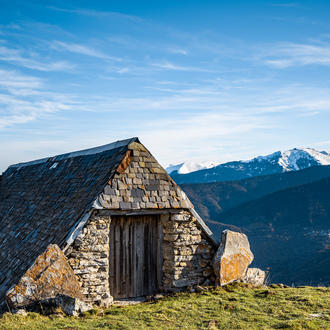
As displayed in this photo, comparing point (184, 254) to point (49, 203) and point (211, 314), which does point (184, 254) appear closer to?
point (211, 314)

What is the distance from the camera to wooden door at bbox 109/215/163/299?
32.7 feet

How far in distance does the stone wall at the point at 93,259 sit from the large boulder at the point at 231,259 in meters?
2.99

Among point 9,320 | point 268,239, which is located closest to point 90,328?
point 9,320

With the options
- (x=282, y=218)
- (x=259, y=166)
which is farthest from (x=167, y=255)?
(x=259, y=166)

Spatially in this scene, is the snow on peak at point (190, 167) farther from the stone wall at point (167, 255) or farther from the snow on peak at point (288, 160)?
the stone wall at point (167, 255)

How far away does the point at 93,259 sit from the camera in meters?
8.91

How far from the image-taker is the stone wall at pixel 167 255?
8.79 meters

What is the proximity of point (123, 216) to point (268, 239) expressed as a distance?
4881 cm

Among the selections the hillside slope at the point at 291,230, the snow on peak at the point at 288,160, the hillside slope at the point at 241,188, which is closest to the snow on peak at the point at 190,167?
the snow on peak at the point at 288,160

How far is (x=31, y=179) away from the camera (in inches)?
583

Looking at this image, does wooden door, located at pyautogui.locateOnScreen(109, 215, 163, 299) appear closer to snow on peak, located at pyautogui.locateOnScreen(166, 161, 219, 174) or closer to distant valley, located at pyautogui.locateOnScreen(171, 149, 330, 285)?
distant valley, located at pyautogui.locateOnScreen(171, 149, 330, 285)

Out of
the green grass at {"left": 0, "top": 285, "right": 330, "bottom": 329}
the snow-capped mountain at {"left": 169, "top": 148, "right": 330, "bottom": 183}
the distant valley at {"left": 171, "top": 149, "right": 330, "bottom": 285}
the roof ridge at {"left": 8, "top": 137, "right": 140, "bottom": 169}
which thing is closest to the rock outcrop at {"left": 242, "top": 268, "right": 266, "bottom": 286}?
the green grass at {"left": 0, "top": 285, "right": 330, "bottom": 329}

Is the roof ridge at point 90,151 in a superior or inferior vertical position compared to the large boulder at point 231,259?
superior

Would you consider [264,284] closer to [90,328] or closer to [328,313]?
[328,313]
